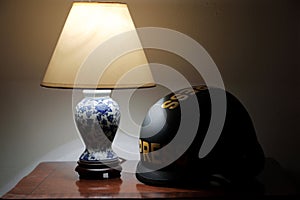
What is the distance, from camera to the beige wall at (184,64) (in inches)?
61.0

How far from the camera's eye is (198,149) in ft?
4.03

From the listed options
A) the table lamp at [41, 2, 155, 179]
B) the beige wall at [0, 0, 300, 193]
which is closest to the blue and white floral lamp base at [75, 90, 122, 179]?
the table lamp at [41, 2, 155, 179]

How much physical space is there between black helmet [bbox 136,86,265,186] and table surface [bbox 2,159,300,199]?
0.11 feet

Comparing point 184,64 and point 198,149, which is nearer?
point 198,149

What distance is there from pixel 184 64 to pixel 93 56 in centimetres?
41

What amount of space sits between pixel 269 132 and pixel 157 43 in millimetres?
434

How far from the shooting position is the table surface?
3.83ft

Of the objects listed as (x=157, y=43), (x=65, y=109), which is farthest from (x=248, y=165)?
(x=65, y=109)

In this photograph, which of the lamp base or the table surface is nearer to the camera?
the table surface

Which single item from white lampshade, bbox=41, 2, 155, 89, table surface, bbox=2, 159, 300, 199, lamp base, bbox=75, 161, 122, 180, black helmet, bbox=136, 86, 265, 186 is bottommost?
table surface, bbox=2, 159, 300, 199

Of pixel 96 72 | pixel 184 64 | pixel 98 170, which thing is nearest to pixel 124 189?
pixel 98 170

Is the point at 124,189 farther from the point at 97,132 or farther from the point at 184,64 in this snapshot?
the point at 184,64

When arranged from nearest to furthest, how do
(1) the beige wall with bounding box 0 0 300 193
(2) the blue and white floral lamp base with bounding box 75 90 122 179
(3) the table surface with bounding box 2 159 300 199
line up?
(3) the table surface with bounding box 2 159 300 199, (2) the blue and white floral lamp base with bounding box 75 90 122 179, (1) the beige wall with bounding box 0 0 300 193

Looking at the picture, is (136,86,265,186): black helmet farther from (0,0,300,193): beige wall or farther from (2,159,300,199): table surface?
(0,0,300,193): beige wall
